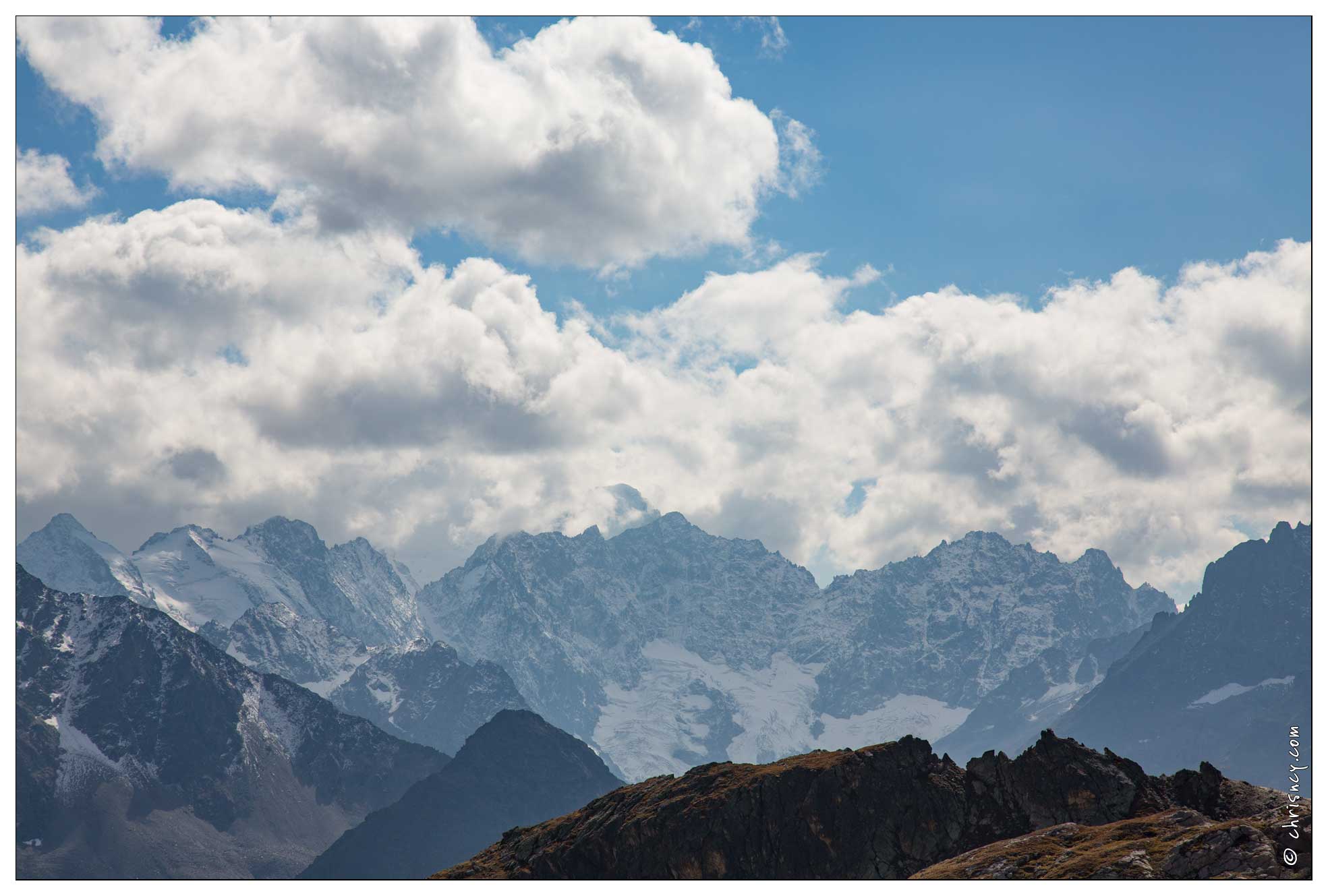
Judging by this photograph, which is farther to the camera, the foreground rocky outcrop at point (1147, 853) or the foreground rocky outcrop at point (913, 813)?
the foreground rocky outcrop at point (913, 813)

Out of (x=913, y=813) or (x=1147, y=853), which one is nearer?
(x=1147, y=853)

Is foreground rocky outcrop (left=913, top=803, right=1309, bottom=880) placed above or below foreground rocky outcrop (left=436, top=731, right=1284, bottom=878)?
below

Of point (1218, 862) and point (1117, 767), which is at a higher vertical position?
point (1117, 767)

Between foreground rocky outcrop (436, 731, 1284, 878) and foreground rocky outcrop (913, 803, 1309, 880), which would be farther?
foreground rocky outcrop (436, 731, 1284, 878)

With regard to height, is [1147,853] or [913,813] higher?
[913,813]

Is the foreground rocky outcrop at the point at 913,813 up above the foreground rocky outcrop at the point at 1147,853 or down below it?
above

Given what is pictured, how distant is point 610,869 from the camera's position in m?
199
